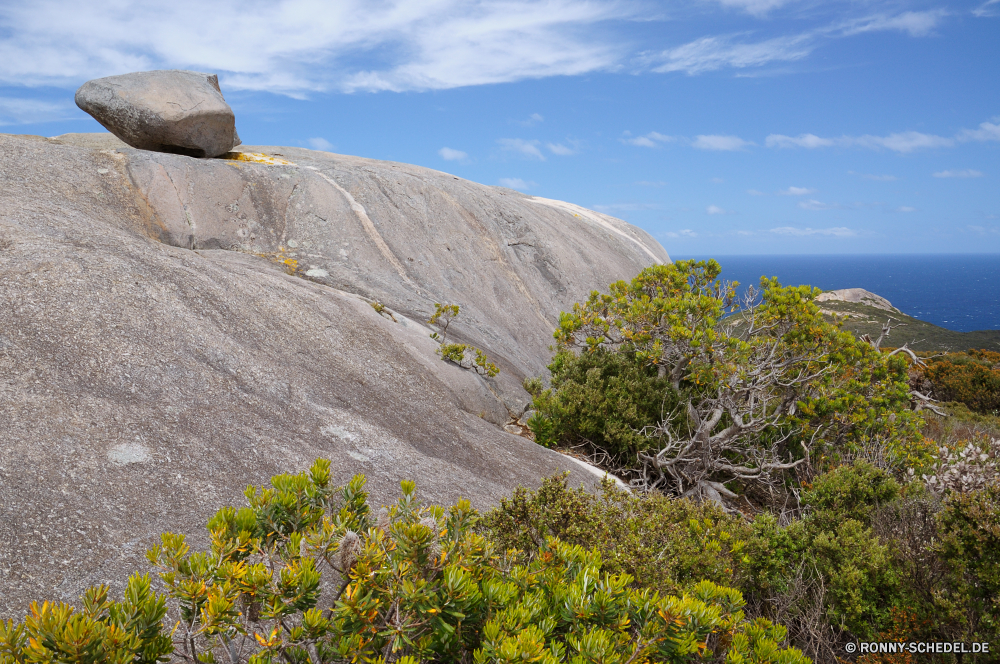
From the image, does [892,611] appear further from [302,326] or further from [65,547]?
[302,326]

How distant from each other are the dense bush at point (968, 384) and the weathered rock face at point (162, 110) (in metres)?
31.0

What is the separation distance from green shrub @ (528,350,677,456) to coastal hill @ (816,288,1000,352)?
37.0m

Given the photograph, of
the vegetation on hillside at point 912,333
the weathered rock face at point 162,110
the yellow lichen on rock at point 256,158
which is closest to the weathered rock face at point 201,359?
the yellow lichen on rock at point 256,158

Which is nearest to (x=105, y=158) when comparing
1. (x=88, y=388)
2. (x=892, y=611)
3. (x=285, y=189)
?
(x=285, y=189)

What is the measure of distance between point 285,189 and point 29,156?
6993 mm

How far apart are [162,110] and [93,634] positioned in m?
21.3

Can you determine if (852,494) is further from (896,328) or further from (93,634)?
(896,328)

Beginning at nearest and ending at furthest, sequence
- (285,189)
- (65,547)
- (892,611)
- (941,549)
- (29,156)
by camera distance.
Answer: (65,547) < (941,549) < (892,611) < (29,156) < (285,189)

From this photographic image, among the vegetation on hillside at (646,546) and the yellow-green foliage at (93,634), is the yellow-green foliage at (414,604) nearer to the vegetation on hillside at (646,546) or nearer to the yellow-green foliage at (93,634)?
the vegetation on hillside at (646,546)

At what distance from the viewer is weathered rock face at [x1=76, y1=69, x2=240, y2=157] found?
19.5 m

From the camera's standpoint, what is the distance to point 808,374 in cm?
1405

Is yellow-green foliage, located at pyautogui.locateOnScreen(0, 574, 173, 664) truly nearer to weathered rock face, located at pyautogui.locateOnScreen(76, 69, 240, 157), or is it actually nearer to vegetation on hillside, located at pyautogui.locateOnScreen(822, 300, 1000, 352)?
weathered rock face, located at pyautogui.locateOnScreen(76, 69, 240, 157)

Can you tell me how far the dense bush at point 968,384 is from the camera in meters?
25.6

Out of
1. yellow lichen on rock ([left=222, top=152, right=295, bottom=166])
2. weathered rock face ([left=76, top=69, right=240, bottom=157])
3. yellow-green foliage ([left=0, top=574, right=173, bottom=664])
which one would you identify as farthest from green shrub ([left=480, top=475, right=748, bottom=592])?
weathered rock face ([left=76, top=69, right=240, bottom=157])
